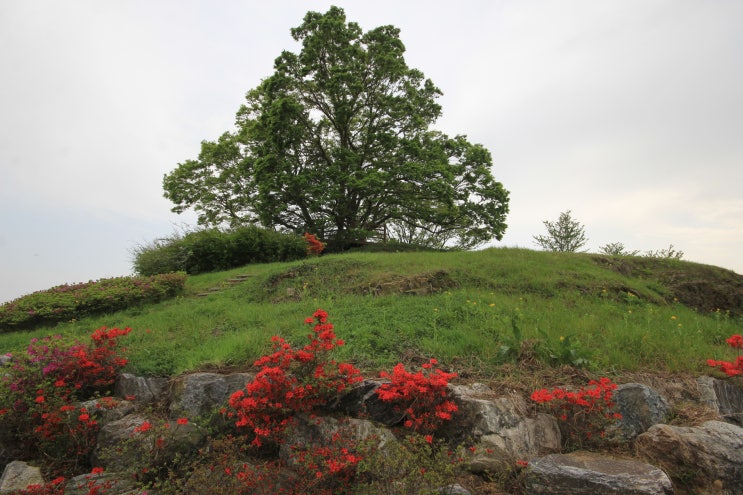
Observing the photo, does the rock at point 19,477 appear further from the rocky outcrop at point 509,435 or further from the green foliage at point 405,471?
the green foliage at point 405,471

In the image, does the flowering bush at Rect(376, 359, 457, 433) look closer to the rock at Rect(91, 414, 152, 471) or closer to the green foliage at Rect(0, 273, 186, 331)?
the rock at Rect(91, 414, 152, 471)

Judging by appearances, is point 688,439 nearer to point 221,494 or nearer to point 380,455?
point 380,455

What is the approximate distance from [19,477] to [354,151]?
14489 mm

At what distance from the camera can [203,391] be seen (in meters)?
4.47

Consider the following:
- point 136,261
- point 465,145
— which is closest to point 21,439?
point 136,261

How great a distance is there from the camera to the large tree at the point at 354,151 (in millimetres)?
15156

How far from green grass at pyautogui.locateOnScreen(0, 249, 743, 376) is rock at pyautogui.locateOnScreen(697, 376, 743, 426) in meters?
0.25

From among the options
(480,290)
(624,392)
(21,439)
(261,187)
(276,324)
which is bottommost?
(21,439)

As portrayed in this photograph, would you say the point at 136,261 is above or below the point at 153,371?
above

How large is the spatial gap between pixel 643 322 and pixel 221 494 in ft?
20.6

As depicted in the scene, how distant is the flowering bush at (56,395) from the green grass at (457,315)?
0.43 m

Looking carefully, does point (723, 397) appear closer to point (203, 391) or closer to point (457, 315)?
point (457, 315)

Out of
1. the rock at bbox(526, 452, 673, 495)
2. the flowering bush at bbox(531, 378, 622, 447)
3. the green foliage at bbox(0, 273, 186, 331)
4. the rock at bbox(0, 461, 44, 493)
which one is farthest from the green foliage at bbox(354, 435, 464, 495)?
the green foliage at bbox(0, 273, 186, 331)

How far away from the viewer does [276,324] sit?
6.16 m
